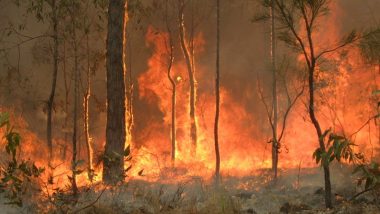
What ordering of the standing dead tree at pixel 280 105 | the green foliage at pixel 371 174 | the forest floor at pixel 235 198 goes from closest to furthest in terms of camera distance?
the green foliage at pixel 371 174 → the forest floor at pixel 235 198 → the standing dead tree at pixel 280 105

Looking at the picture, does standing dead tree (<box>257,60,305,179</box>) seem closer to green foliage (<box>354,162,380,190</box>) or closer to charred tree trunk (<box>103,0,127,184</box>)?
charred tree trunk (<box>103,0,127,184</box>)

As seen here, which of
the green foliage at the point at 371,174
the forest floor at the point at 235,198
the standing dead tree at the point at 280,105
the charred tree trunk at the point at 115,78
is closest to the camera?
the green foliage at the point at 371,174

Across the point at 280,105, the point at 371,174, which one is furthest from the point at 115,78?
the point at 280,105

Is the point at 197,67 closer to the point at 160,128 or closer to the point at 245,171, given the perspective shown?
the point at 160,128

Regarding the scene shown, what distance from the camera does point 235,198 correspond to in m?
12.6

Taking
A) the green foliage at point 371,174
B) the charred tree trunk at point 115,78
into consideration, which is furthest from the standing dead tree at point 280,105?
the green foliage at point 371,174

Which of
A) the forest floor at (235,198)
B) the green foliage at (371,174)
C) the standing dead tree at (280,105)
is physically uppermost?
the standing dead tree at (280,105)

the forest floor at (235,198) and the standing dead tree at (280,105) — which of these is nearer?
the forest floor at (235,198)

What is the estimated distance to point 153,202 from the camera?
9227mm

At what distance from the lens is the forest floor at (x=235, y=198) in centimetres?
866

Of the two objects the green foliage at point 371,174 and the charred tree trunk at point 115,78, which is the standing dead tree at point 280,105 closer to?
the charred tree trunk at point 115,78

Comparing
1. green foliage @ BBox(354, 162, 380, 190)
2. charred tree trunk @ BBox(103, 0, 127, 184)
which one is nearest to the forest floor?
green foliage @ BBox(354, 162, 380, 190)

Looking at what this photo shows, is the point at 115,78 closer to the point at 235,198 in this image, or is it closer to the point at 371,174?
the point at 235,198

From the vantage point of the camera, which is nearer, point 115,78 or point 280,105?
point 115,78
